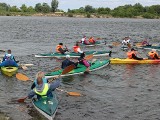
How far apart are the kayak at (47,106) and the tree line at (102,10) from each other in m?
124

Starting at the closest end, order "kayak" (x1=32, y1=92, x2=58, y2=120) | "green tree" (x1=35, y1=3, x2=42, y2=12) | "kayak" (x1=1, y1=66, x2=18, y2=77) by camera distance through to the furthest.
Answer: "kayak" (x1=32, y1=92, x2=58, y2=120), "kayak" (x1=1, y1=66, x2=18, y2=77), "green tree" (x1=35, y1=3, x2=42, y2=12)

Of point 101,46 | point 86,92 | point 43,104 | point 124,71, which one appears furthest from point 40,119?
point 101,46

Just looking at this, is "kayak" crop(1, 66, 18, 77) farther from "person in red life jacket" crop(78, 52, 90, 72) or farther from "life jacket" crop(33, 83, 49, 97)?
"life jacket" crop(33, 83, 49, 97)

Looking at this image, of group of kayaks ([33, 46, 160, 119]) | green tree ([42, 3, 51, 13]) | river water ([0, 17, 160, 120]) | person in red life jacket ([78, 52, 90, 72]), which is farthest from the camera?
green tree ([42, 3, 51, 13])

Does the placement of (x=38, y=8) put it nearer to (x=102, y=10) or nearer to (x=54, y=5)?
(x=54, y=5)

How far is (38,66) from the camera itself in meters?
22.8

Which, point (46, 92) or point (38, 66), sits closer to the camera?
A: point (46, 92)

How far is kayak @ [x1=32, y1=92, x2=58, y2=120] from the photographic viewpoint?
→ 1187 centimetres

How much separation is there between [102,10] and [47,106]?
140 meters

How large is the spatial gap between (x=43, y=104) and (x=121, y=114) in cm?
330

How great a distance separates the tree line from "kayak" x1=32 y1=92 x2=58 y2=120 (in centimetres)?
12380

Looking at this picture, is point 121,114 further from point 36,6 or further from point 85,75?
point 36,6

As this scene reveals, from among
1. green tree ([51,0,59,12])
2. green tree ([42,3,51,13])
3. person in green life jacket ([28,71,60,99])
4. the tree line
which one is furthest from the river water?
green tree ([51,0,59,12])

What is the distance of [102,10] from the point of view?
149875 millimetres
